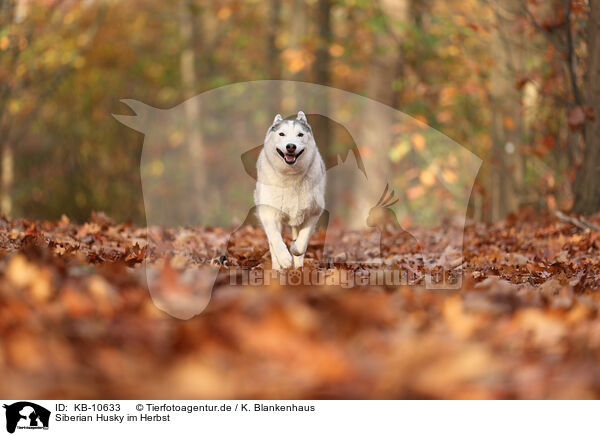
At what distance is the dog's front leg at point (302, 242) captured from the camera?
5586mm

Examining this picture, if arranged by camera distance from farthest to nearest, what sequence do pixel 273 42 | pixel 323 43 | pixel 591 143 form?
pixel 273 42
pixel 323 43
pixel 591 143

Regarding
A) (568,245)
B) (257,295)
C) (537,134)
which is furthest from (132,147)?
(257,295)

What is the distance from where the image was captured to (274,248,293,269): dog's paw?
5.34 metres

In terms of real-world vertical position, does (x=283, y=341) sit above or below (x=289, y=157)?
below

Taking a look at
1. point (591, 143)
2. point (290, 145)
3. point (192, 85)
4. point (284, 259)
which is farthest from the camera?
point (192, 85)

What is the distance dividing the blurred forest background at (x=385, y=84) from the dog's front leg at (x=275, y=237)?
64.7 inches

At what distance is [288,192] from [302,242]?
0.42m

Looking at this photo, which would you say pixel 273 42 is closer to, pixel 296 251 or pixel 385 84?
pixel 385 84

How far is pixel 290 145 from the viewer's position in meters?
5.27

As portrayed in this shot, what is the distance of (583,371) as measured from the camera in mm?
2680

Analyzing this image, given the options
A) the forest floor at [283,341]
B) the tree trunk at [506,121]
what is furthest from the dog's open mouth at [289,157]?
the tree trunk at [506,121]
